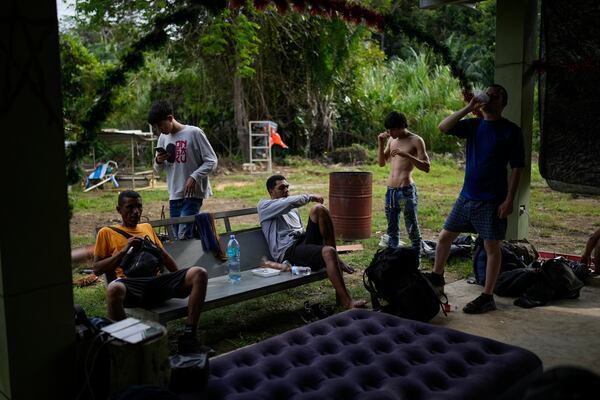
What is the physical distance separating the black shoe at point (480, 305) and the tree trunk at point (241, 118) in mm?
13928

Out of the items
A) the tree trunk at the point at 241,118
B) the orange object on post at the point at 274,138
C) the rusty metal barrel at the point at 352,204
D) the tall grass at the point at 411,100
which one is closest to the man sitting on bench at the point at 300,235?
the rusty metal barrel at the point at 352,204

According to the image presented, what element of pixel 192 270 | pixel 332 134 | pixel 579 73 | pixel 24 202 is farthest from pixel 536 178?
pixel 24 202

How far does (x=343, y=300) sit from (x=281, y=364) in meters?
2.14

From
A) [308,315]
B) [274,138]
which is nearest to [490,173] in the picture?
[308,315]

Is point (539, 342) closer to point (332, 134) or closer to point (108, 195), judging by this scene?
point (108, 195)

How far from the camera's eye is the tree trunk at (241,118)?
18.6m

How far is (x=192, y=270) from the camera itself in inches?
171

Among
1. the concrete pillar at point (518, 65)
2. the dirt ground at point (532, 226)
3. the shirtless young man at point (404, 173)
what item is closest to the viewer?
the shirtless young man at point (404, 173)

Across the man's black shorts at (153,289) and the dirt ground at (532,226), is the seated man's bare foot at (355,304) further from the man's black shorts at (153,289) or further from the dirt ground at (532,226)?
the dirt ground at (532,226)

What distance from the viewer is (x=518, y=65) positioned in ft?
23.5

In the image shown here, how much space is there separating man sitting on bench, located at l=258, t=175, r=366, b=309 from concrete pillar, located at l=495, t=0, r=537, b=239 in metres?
3.11

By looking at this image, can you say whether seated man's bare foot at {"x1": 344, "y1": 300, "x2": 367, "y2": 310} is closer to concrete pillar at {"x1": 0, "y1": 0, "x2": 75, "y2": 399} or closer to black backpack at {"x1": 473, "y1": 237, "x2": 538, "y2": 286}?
black backpack at {"x1": 473, "y1": 237, "x2": 538, "y2": 286}

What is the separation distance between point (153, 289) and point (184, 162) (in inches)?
78.0

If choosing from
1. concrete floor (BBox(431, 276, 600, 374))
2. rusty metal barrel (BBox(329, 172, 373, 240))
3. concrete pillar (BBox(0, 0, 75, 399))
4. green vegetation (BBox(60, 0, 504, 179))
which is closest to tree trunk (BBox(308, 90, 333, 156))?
green vegetation (BBox(60, 0, 504, 179))
